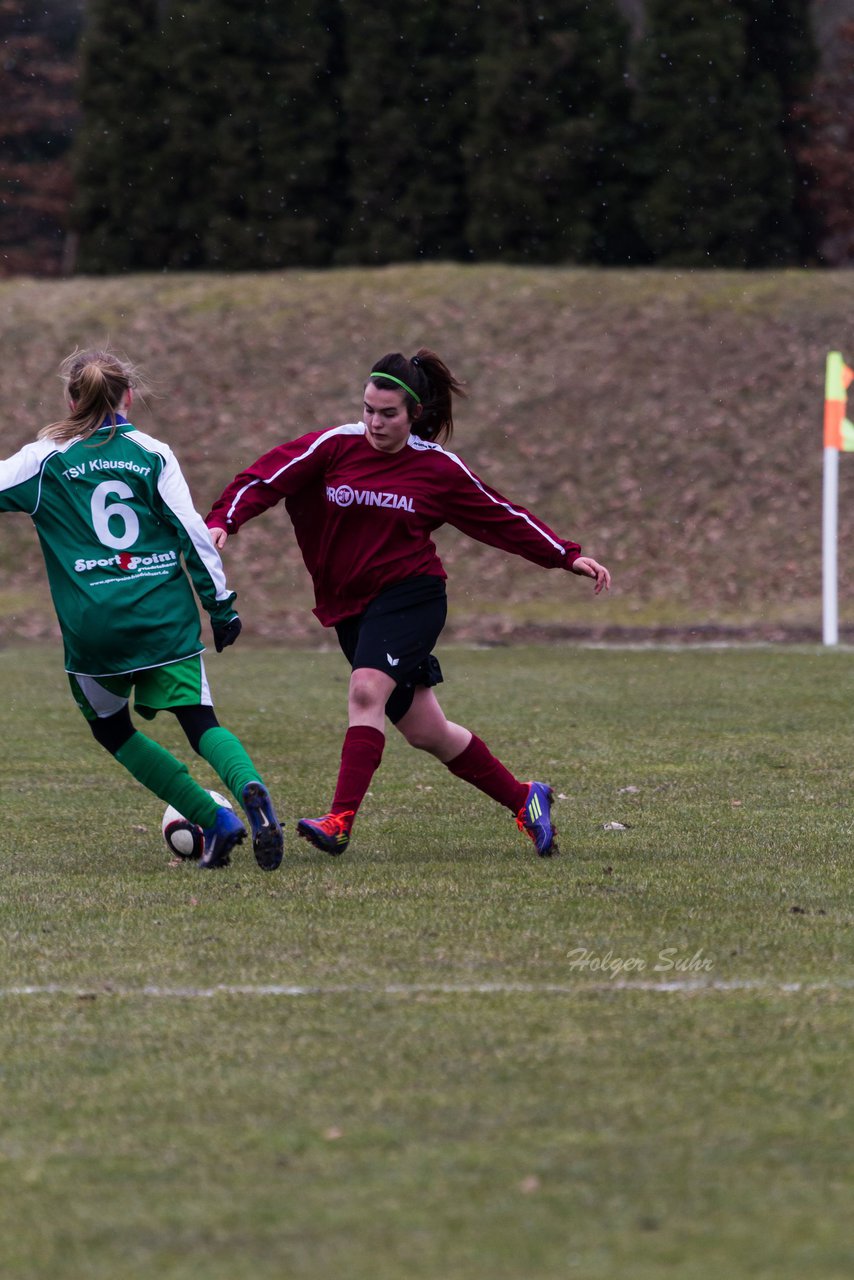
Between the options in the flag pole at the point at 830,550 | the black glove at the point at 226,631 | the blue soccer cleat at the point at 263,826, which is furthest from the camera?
the flag pole at the point at 830,550

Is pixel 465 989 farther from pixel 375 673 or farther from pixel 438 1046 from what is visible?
A: pixel 375 673

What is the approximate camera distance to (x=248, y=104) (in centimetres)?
3117

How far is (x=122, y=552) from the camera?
6.00 m

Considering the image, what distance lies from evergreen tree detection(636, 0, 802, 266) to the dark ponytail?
23.4 meters

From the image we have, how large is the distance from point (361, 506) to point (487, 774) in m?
1.12

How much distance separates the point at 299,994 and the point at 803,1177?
1.63 m

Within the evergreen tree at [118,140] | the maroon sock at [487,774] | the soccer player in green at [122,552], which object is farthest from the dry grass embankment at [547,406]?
the soccer player in green at [122,552]

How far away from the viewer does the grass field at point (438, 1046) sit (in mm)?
2850

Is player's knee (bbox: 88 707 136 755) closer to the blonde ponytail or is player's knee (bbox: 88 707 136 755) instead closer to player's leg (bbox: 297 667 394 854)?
player's leg (bbox: 297 667 394 854)

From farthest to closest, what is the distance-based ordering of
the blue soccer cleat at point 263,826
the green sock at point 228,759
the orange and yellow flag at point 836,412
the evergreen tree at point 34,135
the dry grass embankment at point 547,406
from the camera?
the evergreen tree at point 34,135 → the dry grass embankment at point 547,406 → the orange and yellow flag at point 836,412 → the green sock at point 228,759 → the blue soccer cleat at point 263,826

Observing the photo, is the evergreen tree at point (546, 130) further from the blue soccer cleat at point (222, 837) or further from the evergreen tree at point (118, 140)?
the blue soccer cleat at point (222, 837)

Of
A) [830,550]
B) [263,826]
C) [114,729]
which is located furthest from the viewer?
[830,550]

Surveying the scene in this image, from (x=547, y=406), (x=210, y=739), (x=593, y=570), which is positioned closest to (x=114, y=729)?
(x=210, y=739)

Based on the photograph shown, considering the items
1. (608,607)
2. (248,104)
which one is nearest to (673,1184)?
(608,607)
